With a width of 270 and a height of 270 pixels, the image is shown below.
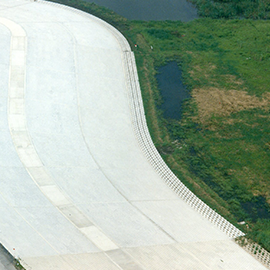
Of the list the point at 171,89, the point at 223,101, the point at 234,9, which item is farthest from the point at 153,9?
the point at 223,101

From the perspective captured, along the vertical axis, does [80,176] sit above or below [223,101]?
below

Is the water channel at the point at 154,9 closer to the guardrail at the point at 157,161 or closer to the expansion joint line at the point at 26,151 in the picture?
the guardrail at the point at 157,161

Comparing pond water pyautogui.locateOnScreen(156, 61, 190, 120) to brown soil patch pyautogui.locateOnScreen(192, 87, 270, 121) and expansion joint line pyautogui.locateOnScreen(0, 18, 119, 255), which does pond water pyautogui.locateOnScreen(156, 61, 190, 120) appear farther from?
expansion joint line pyautogui.locateOnScreen(0, 18, 119, 255)

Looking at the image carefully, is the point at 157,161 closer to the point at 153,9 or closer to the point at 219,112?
the point at 219,112

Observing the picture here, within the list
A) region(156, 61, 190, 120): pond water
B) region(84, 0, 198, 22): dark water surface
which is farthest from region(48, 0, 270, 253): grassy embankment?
region(84, 0, 198, 22): dark water surface

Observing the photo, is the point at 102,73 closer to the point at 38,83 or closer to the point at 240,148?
the point at 38,83
